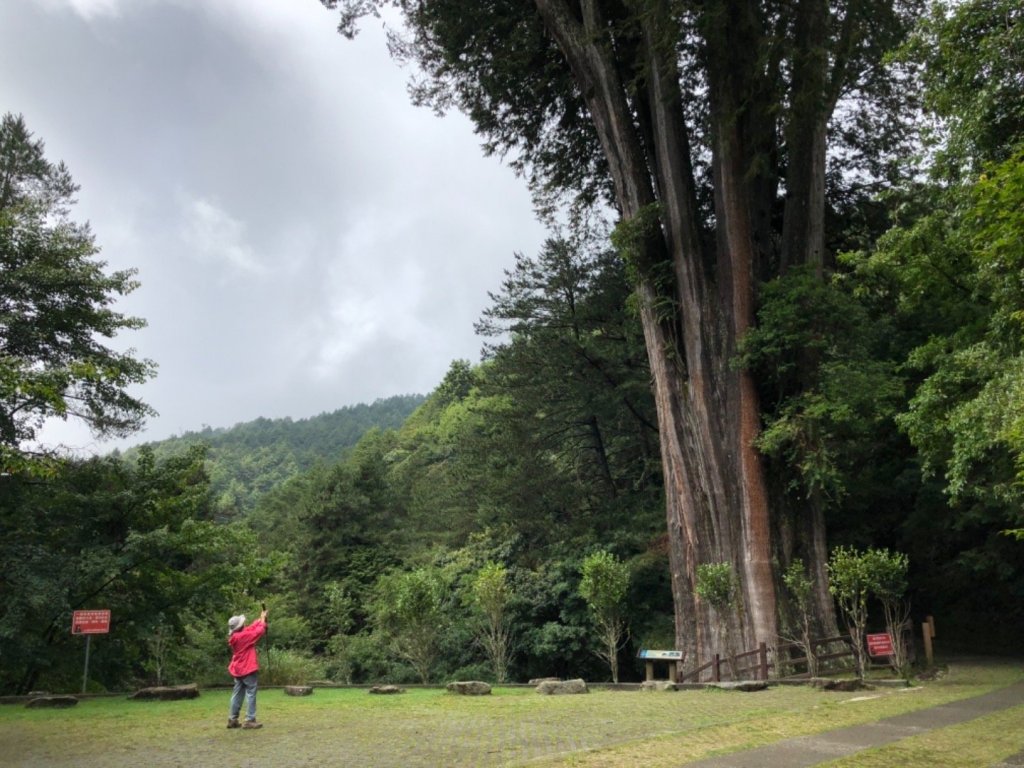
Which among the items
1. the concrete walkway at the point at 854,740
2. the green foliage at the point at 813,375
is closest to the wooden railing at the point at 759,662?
the green foliage at the point at 813,375

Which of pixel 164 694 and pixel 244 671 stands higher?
pixel 244 671

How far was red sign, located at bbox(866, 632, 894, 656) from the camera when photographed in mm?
11580

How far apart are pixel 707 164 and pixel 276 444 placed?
140387 millimetres

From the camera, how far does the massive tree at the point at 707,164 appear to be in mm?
14844

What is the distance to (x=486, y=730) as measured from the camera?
7.47 metres

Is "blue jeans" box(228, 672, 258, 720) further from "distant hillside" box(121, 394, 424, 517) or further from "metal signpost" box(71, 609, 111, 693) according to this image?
"distant hillside" box(121, 394, 424, 517)

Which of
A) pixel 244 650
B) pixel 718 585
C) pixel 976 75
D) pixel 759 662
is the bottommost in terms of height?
pixel 759 662

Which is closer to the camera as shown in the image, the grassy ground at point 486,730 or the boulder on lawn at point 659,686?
the grassy ground at point 486,730

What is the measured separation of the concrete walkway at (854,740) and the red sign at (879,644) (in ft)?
7.99

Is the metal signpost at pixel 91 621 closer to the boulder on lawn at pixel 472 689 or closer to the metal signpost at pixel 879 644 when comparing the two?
the boulder on lawn at pixel 472 689

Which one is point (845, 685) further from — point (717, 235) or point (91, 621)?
point (91, 621)

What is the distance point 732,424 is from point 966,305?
5140 millimetres

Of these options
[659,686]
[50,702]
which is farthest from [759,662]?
[50,702]

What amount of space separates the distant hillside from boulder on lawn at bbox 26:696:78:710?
7663 cm
